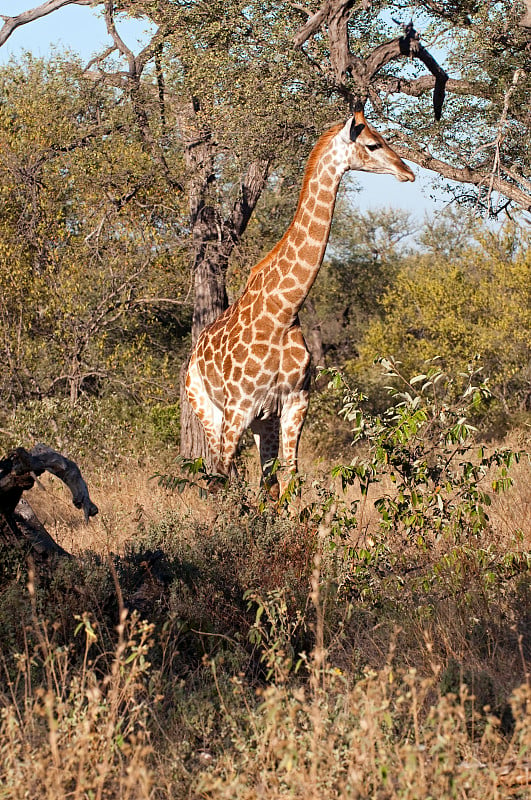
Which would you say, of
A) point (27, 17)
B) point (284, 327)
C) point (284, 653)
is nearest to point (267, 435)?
point (284, 327)

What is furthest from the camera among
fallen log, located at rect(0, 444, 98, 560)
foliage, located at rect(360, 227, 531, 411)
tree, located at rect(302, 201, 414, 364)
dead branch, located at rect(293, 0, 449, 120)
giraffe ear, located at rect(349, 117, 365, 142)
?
tree, located at rect(302, 201, 414, 364)

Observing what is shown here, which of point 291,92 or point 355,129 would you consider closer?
point 355,129

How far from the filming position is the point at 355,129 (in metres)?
7.65

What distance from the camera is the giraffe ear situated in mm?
7605

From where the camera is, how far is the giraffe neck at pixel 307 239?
7906 mm

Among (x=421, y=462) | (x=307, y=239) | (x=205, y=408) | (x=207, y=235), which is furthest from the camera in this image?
(x=207, y=235)

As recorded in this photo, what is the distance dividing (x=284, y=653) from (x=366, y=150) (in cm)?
501

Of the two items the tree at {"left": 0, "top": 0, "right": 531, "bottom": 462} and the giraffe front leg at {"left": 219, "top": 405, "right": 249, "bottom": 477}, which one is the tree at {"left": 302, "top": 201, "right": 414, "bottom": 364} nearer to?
the tree at {"left": 0, "top": 0, "right": 531, "bottom": 462}

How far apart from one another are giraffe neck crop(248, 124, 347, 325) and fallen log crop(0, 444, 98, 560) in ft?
10.1

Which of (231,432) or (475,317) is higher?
(475,317)

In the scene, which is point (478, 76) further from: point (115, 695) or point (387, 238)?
point (387, 238)

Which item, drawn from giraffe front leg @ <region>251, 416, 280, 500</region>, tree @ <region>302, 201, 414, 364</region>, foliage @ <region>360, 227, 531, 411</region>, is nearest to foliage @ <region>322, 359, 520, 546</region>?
giraffe front leg @ <region>251, 416, 280, 500</region>

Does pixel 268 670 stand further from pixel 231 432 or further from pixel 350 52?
pixel 350 52

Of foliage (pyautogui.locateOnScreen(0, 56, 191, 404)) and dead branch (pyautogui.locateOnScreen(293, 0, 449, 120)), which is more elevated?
dead branch (pyautogui.locateOnScreen(293, 0, 449, 120))
